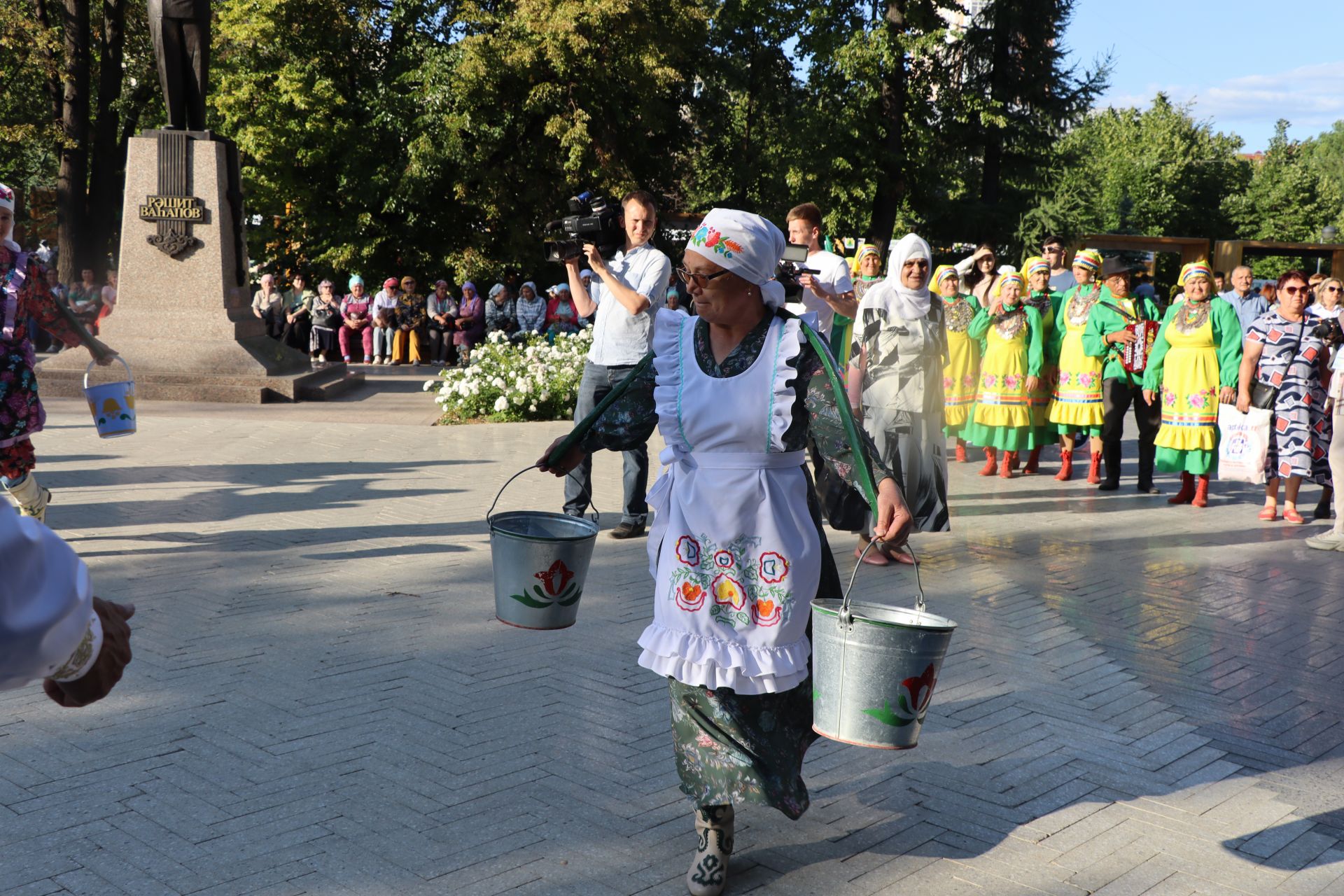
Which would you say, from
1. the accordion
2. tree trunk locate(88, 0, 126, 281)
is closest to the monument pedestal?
the accordion

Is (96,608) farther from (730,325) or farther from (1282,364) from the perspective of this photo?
(1282,364)

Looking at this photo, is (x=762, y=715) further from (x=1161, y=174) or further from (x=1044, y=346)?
(x=1161, y=174)

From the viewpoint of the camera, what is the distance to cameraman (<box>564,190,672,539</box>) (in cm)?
780

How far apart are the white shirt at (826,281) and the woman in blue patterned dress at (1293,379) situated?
3.83m

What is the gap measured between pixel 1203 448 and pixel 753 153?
28812 mm

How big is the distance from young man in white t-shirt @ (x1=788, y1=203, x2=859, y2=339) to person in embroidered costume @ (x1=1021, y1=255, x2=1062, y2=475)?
4.13m

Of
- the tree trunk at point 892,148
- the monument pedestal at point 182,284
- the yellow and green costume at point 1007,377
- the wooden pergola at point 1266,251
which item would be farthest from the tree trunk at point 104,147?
the wooden pergola at point 1266,251

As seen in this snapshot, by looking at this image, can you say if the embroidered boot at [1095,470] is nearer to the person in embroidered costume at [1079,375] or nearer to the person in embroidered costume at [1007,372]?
the person in embroidered costume at [1079,375]

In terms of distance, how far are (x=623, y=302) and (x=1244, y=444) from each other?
542cm

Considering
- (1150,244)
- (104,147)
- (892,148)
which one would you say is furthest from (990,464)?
(1150,244)

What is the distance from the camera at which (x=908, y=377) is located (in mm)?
8414

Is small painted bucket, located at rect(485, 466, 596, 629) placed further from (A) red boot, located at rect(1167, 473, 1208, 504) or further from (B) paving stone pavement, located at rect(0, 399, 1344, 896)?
(A) red boot, located at rect(1167, 473, 1208, 504)

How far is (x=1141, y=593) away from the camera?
24.6ft

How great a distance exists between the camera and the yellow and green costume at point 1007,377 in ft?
40.0
